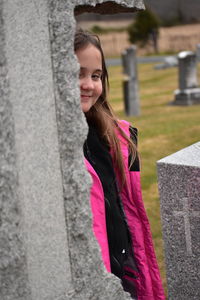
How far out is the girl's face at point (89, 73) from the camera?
221 centimetres

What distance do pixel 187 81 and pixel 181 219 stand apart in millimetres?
9572

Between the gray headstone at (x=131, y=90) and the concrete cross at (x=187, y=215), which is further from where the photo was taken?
the gray headstone at (x=131, y=90)

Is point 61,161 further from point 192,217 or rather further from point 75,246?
point 192,217

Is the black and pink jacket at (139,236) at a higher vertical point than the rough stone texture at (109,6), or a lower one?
lower

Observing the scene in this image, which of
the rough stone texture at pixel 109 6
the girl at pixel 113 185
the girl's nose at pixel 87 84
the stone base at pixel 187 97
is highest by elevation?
the rough stone texture at pixel 109 6

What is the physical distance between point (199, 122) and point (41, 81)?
8.42m

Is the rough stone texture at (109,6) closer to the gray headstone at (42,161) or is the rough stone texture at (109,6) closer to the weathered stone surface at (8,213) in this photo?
the gray headstone at (42,161)

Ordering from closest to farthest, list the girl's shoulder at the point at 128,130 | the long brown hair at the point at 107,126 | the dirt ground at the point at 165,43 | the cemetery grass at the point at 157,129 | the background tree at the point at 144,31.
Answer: the long brown hair at the point at 107,126 < the girl's shoulder at the point at 128,130 < the cemetery grass at the point at 157,129 < the dirt ground at the point at 165,43 < the background tree at the point at 144,31

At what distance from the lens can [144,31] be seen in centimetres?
3447

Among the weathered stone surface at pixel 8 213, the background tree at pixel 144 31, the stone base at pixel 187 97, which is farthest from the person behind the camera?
the background tree at pixel 144 31

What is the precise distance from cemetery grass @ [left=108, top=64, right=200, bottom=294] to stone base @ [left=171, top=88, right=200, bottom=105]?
23cm

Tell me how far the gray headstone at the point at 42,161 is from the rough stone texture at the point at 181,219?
1229mm

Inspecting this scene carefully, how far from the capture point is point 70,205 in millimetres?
1852

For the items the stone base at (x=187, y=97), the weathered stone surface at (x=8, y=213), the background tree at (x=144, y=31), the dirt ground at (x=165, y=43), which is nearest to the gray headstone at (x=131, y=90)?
the stone base at (x=187, y=97)
